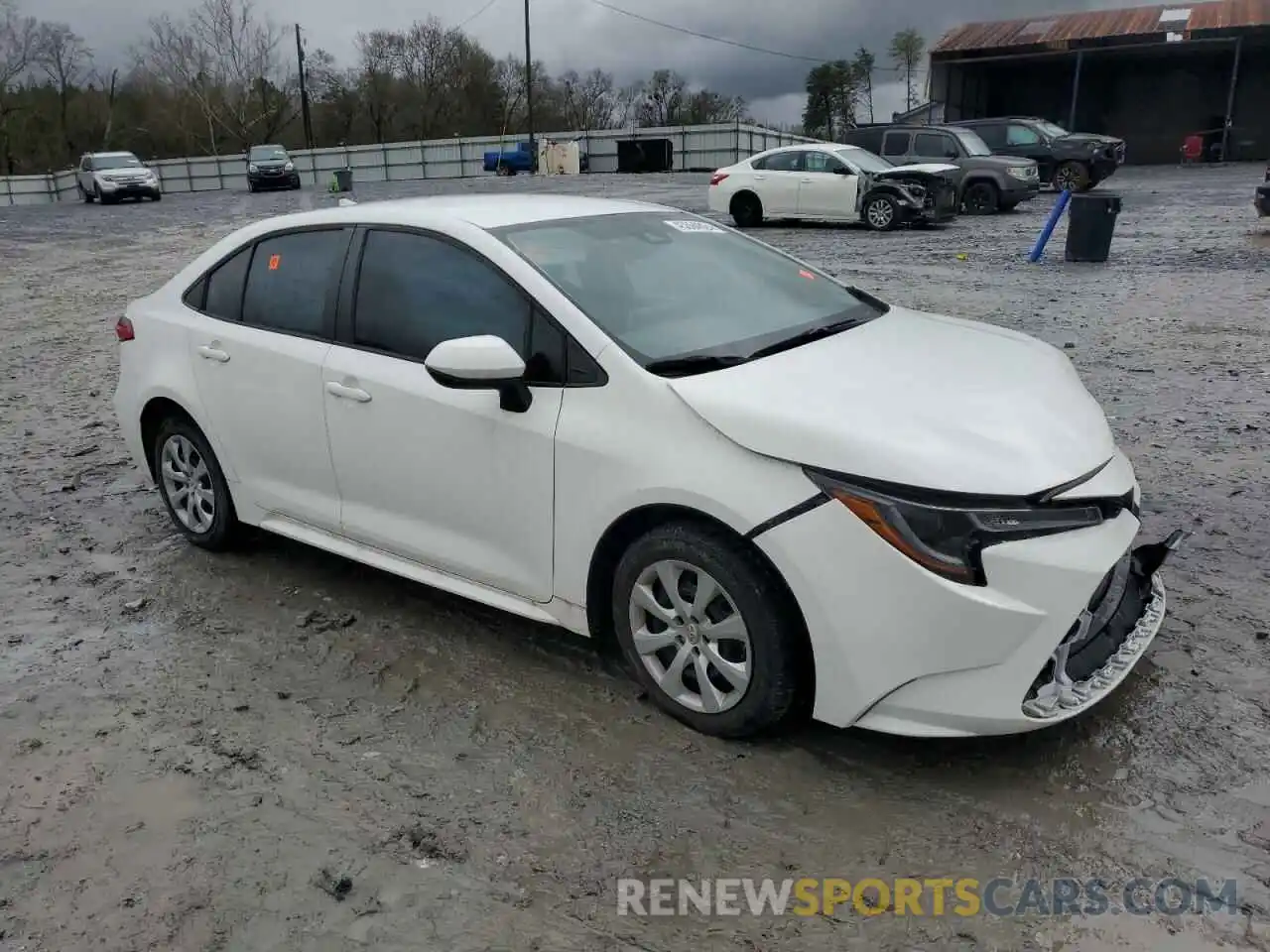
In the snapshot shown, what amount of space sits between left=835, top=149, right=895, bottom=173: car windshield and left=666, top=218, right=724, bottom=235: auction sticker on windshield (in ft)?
44.4

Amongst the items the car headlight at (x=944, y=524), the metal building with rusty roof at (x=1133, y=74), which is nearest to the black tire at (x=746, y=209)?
the car headlight at (x=944, y=524)

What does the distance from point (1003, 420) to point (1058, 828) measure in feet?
3.63

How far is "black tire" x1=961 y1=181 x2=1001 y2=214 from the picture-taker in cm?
1833

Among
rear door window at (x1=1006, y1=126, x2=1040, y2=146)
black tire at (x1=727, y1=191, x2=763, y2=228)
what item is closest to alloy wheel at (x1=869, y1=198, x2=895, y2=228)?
black tire at (x1=727, y1=191, x2=763, y2=228)

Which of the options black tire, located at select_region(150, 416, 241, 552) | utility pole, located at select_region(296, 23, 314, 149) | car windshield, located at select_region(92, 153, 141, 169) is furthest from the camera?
utility pole, located at select_region(296, 23, 314, 149)

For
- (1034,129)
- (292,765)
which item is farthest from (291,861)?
(1034,129)

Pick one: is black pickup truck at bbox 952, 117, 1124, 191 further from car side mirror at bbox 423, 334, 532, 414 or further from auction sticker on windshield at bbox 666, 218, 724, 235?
car side mirror at bbox 423, 334, 532, 414

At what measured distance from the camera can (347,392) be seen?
3812 millimetres

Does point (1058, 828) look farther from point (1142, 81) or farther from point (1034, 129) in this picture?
point (1142, 81)

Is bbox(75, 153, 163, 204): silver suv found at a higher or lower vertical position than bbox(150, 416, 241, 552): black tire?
higher

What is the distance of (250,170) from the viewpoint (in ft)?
126

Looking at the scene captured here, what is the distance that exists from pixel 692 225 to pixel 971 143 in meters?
16.6

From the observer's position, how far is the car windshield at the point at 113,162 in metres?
35.9

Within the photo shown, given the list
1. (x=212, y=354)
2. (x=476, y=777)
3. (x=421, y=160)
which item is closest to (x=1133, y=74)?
(x=421, y=160)
